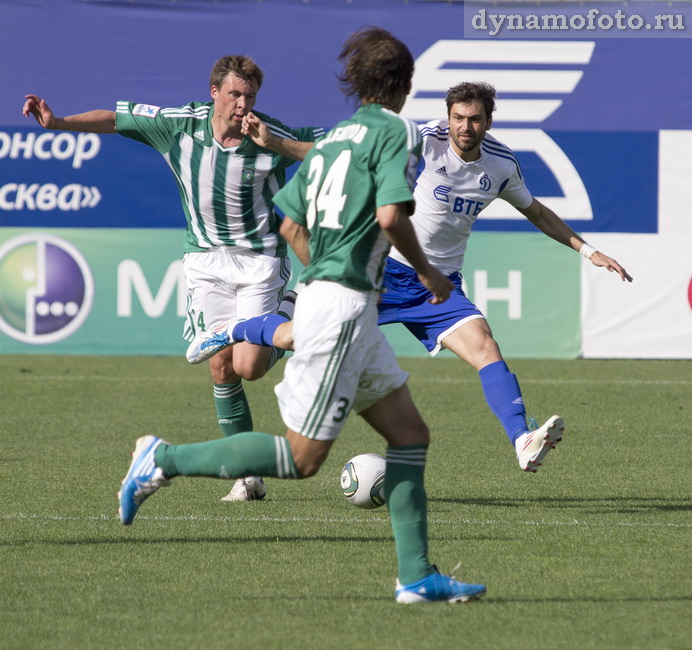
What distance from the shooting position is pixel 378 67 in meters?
4.22

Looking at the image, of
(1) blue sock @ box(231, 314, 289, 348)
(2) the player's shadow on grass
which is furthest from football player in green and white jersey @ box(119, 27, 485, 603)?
(2) the player's shadow on grass

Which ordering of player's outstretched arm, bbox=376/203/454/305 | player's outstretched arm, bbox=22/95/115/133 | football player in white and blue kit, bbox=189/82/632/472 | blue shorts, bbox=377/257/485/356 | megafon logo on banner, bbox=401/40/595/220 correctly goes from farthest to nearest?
megafon logo on banner, bbox=401/40/595/220
blue shorts, bbox=377/257/485/356
football player in white and blue kit, bbox=189/82/632/472
player's outstretched arm, bbox=22/95/115/133
player's outstretched arm, bbox=376/203/454/305

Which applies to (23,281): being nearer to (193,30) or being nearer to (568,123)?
(193,30)

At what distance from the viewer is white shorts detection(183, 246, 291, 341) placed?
22.4 ft

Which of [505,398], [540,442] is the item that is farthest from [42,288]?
[540,442]

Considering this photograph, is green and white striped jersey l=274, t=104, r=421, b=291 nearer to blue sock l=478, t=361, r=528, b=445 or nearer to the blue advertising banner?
blue sock l=478, t=361, r=528, b=445

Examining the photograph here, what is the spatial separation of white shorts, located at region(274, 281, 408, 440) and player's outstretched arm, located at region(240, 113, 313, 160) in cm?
174

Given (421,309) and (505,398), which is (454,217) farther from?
(505,398)

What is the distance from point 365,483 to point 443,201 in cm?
173

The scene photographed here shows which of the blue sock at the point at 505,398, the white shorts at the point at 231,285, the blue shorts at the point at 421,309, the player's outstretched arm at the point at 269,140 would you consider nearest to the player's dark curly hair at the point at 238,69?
the player's outstretched arm at the point at 269,140

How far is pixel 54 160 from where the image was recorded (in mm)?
13781

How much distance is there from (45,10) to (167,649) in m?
11.2

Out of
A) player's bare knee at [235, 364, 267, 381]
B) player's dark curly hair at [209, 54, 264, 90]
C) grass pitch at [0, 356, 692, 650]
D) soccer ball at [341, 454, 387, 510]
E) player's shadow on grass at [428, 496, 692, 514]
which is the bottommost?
player's shadow on grass at [428, 496, 692, 514]

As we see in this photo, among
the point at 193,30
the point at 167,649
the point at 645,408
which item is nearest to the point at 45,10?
the point at 193,30
